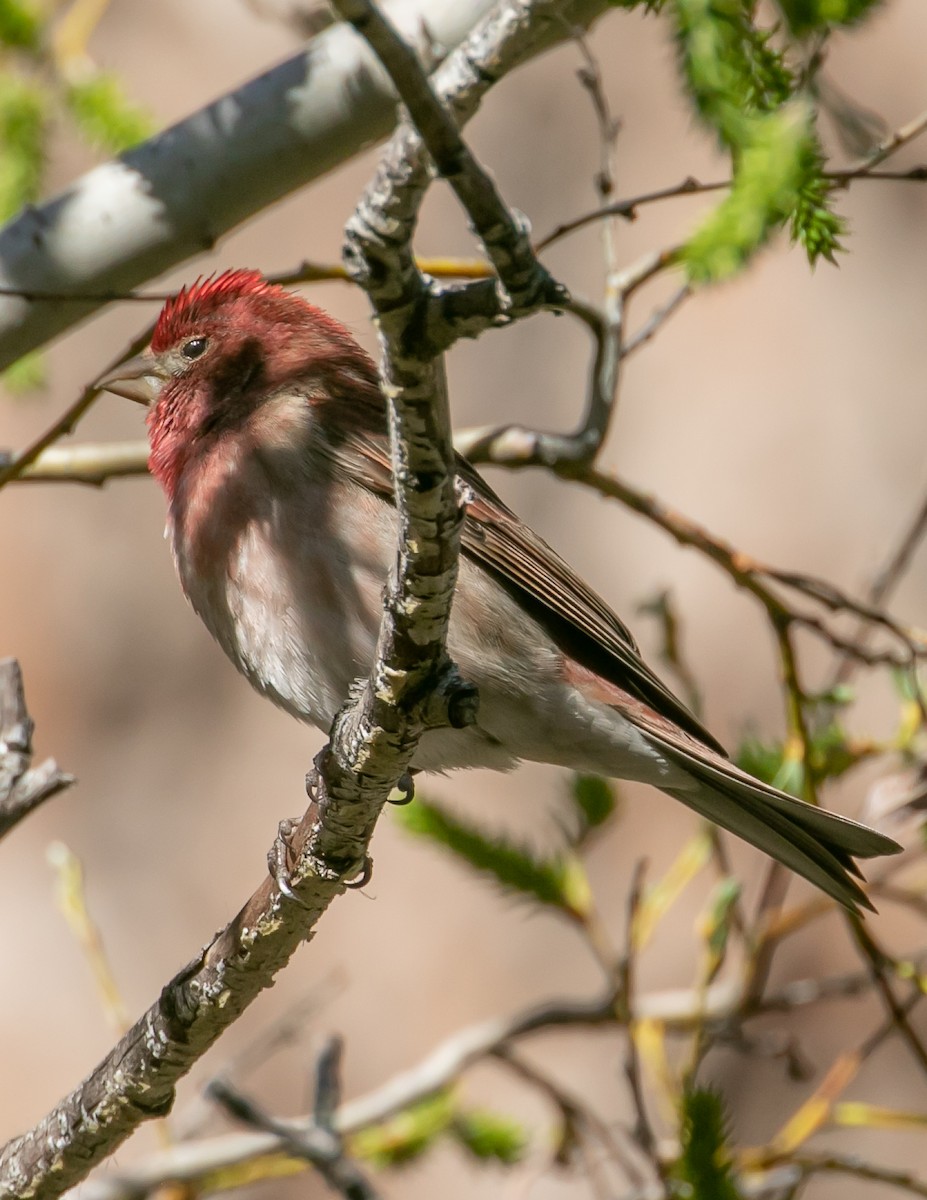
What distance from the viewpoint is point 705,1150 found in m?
3.14

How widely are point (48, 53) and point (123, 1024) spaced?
3.10 meters

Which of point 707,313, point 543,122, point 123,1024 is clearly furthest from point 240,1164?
point 543,122

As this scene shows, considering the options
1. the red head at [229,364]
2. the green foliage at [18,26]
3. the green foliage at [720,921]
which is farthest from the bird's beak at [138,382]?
the green foliage at [720,921]

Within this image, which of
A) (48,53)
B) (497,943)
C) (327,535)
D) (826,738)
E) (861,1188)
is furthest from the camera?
(497,943)

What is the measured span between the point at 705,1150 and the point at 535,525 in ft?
14.1

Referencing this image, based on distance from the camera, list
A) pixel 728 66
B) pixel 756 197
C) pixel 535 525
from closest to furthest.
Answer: pixel 756 197, pixel 728 66, pixel 535 525

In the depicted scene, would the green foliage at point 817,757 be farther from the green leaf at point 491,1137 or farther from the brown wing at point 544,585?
the green leaf at point 491,1137

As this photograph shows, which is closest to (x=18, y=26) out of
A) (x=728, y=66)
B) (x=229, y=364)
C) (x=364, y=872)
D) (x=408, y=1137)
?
(x=229, y=364)

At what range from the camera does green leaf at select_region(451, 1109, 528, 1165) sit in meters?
4.46

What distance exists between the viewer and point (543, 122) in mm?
7328

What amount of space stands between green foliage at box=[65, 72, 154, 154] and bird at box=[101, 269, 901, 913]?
0.87 m

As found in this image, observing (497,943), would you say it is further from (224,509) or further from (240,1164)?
(224,509)

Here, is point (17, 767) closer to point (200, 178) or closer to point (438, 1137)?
point (200, 178)

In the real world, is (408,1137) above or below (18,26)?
below
